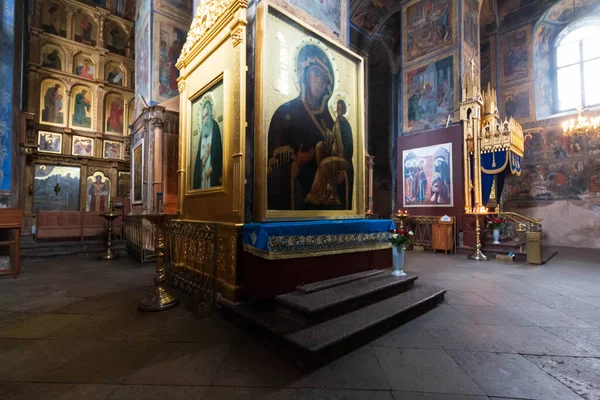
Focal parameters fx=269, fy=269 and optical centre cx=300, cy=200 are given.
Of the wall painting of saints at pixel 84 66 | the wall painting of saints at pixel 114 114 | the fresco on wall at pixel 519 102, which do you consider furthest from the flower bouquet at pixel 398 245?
the wall painting of saints at pixel 84 66

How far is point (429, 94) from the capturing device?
10961mm

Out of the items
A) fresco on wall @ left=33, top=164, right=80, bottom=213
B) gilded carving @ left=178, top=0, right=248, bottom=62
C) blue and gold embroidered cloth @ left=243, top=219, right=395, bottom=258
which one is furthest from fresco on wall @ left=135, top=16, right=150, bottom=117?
fresco on wall @ left=33, top=164, right=80, bottom=213

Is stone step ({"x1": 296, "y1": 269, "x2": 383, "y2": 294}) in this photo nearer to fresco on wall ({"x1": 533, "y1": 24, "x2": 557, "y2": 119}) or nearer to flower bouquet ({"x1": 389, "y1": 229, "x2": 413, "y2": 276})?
flower bouquet ({"x1": 389, "y1": 229, "x2": 413, "y2": 276})

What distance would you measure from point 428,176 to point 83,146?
17604 mm

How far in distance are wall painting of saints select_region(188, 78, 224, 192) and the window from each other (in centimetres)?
1638

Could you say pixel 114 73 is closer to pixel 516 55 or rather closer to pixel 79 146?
pixel 79 146

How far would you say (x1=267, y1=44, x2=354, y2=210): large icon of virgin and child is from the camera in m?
4.09

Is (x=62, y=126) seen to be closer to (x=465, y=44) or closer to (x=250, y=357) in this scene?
(x=250, y=357)

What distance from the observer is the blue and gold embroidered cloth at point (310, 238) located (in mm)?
3238

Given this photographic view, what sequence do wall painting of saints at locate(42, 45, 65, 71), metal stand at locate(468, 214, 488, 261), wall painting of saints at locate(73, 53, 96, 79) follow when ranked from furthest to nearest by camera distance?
wall painting of saints at locate(73, 53, 96, 79) → wall painting of saints at locate(42, 45, 65, 71) → metal stand at locate(468, 214, 488, 261)

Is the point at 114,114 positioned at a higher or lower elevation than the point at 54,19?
lower

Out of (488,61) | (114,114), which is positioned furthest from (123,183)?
(488,61)

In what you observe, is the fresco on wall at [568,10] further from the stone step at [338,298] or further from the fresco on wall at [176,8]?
the stone step at [338,298]

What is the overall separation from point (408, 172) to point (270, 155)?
8780 millimetres
